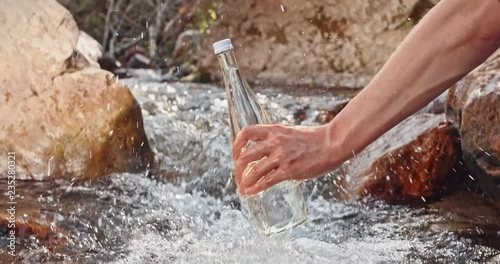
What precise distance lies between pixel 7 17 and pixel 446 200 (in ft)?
8.69

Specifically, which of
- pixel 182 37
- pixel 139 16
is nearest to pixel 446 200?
pixel 182 37

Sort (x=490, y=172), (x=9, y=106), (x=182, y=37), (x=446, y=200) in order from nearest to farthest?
1. (x=490, y=172)
2. (x=446, y=200)
3. (x=9, y=106)
4. (x=182, y=37)

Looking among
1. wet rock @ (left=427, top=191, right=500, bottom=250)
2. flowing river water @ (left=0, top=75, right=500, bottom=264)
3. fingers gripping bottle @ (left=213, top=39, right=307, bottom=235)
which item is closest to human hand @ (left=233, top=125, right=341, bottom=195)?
fingers gripping bottle @ (left=213, top=39, right=307, bottom=235)

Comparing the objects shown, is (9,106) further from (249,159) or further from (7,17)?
(249,159)

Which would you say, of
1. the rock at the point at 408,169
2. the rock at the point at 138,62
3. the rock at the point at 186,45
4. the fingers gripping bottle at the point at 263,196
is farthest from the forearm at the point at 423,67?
the rock at the point at 138,62

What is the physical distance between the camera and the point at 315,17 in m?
6.05

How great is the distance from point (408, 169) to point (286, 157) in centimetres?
212

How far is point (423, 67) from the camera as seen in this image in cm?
132

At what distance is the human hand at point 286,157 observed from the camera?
1343 millimetres

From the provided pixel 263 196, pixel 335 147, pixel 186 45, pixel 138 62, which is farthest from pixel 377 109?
pixel 138 62

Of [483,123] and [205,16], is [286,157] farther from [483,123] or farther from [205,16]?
[205,16]

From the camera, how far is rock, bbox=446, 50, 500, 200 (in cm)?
276

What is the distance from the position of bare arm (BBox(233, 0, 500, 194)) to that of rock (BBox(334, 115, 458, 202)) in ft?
6.51

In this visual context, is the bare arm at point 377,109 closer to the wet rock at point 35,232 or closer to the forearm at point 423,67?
the forearm at point 423,67
